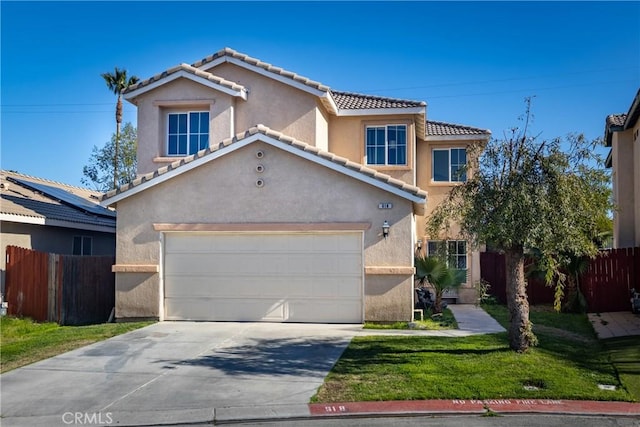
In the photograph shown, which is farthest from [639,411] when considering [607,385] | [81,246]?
[81,246]

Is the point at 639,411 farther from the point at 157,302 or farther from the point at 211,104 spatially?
the point at 211,104

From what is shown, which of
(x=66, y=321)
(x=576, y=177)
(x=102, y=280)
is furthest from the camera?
(x=102, y=280)

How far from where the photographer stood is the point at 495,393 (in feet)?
28.2

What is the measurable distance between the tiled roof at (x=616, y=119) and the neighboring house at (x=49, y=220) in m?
16.8

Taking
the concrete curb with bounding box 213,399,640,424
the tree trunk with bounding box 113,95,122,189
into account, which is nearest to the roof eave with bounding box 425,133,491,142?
the concrete curb with bounding box 213,399,640,424

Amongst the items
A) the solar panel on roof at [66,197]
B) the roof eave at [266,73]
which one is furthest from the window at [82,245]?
the roof eave at [266,73]

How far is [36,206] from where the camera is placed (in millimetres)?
18750

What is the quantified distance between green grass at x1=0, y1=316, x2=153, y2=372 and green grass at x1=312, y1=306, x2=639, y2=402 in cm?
554

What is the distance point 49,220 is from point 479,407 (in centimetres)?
1407

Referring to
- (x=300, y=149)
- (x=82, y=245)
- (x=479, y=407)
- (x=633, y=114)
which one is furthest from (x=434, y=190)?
(x=479, y=407)

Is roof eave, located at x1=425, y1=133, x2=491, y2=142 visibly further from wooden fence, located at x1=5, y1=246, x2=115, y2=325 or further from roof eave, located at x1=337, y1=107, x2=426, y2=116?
wooden fence, located at x1=5, y1=246, x2=115, y2=325

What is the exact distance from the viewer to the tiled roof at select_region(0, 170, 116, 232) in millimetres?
17484

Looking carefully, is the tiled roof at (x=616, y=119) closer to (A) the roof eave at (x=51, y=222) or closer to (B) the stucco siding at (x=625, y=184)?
(B) the stucco siding at (x=625, y=184)

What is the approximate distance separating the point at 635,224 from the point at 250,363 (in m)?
14.2
